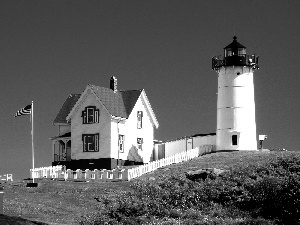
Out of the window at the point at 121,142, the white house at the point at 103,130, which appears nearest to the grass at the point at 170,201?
the white house at the point at 103,130

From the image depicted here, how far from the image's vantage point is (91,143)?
6556 cm

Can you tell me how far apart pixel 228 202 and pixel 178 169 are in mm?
19920

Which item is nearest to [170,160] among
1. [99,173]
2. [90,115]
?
[99,173]

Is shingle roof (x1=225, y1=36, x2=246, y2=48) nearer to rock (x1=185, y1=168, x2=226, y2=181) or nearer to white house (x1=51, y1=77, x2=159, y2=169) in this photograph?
white house (x1=51, y1=77, x2=159, y2=169)

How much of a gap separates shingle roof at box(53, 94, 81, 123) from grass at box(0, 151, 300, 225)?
59.2ft

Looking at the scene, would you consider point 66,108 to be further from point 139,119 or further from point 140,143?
point 140,143

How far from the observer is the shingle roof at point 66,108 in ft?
227

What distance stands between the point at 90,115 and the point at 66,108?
5162 mm

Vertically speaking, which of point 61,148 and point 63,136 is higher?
point 63,136

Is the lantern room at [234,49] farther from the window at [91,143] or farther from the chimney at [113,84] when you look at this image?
the window at [91,143]

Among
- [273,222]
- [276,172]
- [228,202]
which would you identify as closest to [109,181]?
[276,172]

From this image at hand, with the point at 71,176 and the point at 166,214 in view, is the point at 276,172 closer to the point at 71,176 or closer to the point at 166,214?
the point at 166,214

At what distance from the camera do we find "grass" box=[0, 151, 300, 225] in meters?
32.9

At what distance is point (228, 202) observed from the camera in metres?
37.8
